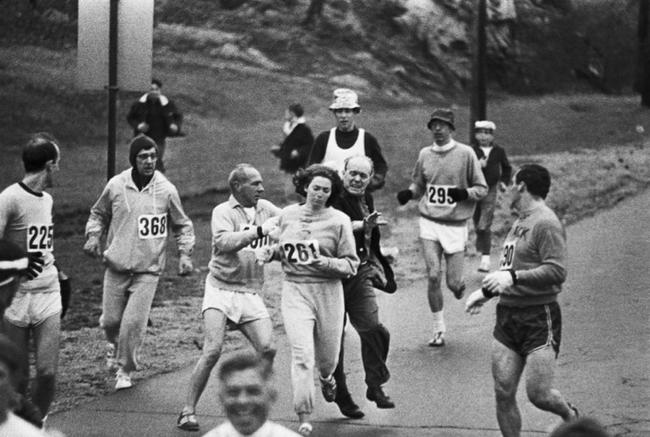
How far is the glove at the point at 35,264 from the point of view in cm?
909

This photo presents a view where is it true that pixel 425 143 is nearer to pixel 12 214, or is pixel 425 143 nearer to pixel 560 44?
pixel 560 44

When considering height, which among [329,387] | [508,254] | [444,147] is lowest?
[329,387]

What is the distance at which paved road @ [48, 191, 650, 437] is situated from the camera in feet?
33.1

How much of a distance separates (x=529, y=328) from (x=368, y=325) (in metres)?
2.01

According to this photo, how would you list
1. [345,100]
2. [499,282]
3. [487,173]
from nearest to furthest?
[499,282] < [345,100] < [487,173]

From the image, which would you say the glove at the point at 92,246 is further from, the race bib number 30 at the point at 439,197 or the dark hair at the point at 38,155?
the race bib number 30 at the point at 439,197

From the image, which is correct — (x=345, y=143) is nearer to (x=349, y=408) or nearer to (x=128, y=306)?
(x=128, y=306)

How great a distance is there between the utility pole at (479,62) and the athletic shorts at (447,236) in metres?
9.06

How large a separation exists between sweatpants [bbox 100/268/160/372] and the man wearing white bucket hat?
67.5 inches

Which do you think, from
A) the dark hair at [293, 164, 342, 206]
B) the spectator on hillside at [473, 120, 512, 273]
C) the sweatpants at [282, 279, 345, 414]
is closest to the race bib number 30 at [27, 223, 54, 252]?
the sweatpants at [282, 279, 345, 414]

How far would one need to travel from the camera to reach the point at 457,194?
12.5 m

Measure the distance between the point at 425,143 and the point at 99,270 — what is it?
10677 mm

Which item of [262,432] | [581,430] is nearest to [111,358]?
[262,432]

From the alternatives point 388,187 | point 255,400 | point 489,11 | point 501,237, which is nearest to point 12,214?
point 255,400
